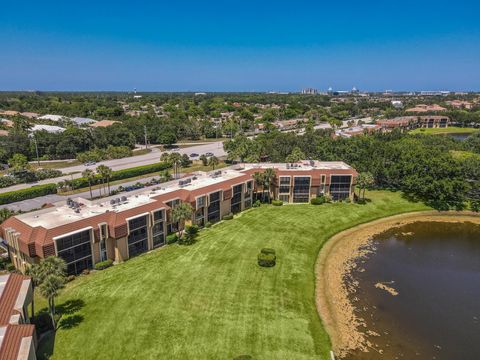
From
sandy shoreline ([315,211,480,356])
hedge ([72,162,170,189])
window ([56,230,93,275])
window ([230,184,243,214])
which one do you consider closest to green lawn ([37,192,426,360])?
sandy shoreline ([315,211,480,356])

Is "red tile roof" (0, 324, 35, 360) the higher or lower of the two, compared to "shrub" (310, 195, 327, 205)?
higher

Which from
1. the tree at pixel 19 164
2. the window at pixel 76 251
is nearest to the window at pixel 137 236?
the window at pixel 76 251

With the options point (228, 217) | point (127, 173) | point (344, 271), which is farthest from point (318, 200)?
point (127, 173)

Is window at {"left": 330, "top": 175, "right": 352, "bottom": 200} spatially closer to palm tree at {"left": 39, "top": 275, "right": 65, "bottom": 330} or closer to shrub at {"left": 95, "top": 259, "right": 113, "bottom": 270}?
shrub at {"left": 95, "top": 259, "right": 113, "bottom": 270}

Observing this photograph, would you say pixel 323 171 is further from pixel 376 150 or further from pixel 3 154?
pixel 3 154

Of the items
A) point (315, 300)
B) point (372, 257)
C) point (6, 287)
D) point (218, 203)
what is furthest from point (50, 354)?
point (372, 257)
